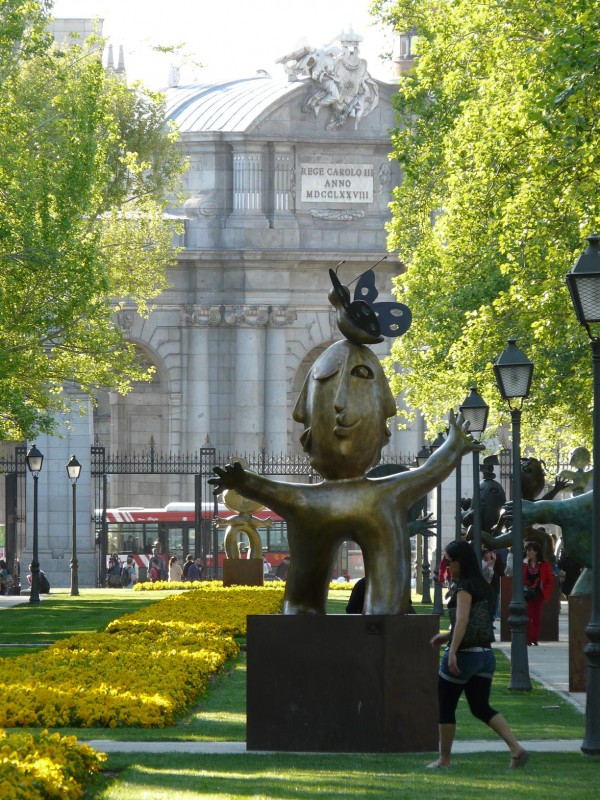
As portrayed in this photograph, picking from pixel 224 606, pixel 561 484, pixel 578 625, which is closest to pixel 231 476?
pixel 578 625

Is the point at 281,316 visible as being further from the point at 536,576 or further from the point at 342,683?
the point at 342,683

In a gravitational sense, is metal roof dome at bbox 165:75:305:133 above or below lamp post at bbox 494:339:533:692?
above

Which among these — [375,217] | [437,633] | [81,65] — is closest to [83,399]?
[81,65]

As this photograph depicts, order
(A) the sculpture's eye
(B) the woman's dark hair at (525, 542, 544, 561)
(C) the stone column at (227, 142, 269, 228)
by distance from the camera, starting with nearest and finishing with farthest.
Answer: (A) the sculpture's eye → (B) the woman's dark hair at (525, 542, 544, 561) → (C) the stone column at (227, 142, 269, 228)

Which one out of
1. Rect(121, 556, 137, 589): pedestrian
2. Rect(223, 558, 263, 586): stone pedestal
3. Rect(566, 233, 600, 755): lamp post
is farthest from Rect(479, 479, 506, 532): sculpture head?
Rect(121, 556, 137, 589): pedestrian

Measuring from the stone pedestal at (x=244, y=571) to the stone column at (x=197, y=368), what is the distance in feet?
74.9

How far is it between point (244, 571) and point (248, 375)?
2359 centimetres

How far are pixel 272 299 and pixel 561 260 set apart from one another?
118 feet

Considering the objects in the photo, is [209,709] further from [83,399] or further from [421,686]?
[83,399]

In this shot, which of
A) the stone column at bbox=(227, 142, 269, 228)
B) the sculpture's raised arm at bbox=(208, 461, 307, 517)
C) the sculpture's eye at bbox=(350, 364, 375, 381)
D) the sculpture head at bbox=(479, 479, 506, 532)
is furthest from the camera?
the stone column at bbox=(227, 142, 269, 228)

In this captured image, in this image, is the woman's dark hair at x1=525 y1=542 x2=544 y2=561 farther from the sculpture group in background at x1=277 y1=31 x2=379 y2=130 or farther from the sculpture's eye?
the sculpture group in background at x1=277 y1=31 x2=379 y2=130

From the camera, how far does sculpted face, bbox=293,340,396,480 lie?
15234mm

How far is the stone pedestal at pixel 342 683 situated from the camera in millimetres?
14352

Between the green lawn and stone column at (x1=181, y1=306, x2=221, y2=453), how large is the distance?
46705mm
